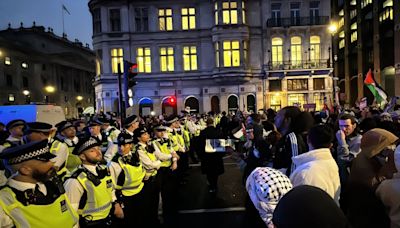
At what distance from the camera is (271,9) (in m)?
35.8

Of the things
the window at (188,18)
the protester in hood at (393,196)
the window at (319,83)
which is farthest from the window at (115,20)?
the protester in hood at (393,196)

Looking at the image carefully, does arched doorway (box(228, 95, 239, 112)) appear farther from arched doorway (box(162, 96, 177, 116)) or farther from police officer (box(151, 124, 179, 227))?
police officer (box(151, 124, 179, 227))

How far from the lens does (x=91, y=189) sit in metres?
4.05

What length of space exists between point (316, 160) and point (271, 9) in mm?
34896

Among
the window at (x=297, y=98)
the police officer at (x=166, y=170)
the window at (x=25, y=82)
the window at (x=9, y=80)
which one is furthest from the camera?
the window at (x=25, y=82)

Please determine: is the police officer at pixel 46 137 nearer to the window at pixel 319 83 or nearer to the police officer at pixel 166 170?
the police officer at pixel 166 170

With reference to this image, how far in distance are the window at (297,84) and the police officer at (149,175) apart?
101ft

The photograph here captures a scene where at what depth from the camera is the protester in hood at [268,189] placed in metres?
2.58

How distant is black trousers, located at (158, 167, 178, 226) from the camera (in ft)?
24.4

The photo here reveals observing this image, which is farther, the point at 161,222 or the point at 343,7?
the point at 343,7

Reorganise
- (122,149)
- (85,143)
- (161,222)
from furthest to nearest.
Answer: (161,222), (122,149), (85,143)

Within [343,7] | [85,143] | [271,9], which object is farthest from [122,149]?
[343,7]

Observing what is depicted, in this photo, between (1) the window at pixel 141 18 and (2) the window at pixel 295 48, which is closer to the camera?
(2) the window at pixel 295 48

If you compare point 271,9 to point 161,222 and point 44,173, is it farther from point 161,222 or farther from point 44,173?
point 44,173
